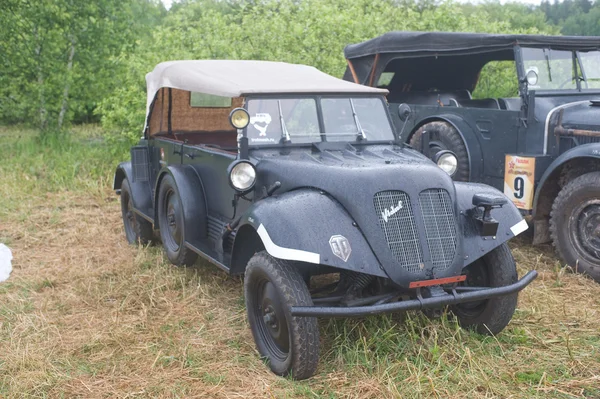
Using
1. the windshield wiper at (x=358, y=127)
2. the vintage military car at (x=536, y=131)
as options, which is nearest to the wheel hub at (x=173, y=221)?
the windshield wiper at (x=358, y=127)

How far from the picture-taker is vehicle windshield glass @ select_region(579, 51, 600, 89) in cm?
656

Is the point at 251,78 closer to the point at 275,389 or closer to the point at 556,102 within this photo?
the point at 275,389

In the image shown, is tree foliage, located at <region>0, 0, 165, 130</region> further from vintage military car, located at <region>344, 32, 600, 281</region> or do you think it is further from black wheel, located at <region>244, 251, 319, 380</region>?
black wheel, located at <region>244, 251, 319, 380</region>

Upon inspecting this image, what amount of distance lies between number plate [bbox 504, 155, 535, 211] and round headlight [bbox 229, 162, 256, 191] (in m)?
2.95

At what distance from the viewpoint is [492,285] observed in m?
4.10

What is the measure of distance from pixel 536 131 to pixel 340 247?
3.27 m

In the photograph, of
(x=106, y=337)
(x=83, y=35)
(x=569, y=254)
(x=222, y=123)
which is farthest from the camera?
(x=83, y=35)

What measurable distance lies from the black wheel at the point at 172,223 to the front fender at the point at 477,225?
7.10 feet

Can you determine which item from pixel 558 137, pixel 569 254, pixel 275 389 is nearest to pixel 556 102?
pixel 558 137

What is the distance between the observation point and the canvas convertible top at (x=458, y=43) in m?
6.30

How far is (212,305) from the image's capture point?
16.1ft

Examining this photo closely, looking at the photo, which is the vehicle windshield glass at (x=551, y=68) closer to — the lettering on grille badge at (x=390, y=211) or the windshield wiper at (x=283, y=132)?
the windshield wiper at (x=283, y=132)

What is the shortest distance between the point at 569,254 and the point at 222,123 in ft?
11.5

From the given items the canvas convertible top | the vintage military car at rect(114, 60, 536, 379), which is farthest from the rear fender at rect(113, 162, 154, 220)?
the canvas convertible top
